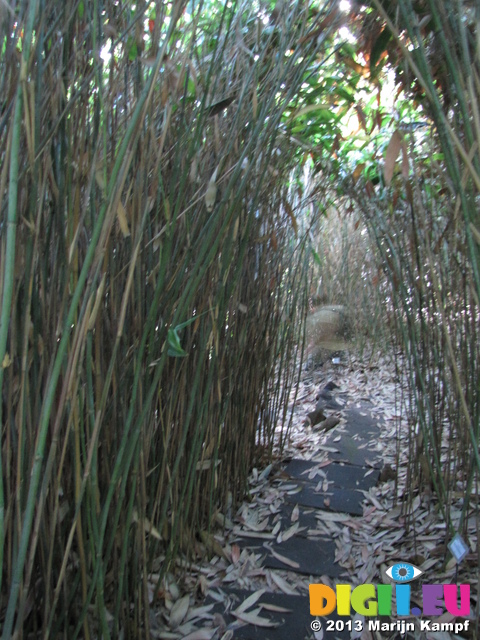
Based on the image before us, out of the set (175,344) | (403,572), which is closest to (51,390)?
(175,344)

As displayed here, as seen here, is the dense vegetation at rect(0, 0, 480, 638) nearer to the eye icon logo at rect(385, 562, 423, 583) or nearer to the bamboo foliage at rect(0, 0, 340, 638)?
the bamboo foliage at rect(0, 0, 340, 638)

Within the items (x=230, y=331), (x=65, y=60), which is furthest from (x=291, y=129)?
(x=65, y=60)

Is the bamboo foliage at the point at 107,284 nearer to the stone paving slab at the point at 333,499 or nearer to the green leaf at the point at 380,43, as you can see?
the green leaf at the point at 380,43

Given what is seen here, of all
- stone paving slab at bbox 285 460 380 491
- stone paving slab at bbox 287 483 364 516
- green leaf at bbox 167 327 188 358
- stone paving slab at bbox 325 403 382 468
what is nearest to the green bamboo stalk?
green leaf at bbox 167 327 188 358

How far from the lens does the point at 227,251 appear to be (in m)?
1.04

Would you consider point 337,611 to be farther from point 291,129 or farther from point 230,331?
point 291,129

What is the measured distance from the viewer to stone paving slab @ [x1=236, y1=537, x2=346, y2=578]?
131 centimetres

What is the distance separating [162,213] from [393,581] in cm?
98

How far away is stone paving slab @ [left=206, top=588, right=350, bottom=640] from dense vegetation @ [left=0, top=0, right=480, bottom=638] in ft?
0.56

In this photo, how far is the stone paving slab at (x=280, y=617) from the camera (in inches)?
41.0

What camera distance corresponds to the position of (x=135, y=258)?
72 cm

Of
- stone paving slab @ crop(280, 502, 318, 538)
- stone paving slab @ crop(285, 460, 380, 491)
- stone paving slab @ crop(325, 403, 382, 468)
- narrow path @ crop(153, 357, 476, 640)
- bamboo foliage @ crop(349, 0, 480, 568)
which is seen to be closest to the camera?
bamboo foliage @ crop(349, 0, 480, 568)

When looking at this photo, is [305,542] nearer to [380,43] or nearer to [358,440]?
[358,440]

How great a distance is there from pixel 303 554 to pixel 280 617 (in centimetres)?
30
